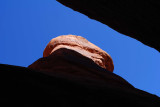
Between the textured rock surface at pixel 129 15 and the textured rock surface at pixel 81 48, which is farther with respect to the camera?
the textured rock surface at pixel 81 48

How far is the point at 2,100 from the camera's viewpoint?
1.75 m

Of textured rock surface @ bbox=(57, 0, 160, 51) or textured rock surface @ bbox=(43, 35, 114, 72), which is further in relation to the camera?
textured rock surface @ bbox=(43, 35, 114, 72)

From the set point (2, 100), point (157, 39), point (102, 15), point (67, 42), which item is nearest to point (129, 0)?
point (102, 15)

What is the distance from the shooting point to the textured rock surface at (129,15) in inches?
207

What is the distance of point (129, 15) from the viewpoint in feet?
19.2

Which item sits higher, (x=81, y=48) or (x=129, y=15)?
(x=81, y=48)

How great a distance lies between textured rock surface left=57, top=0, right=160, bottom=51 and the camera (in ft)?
17.3

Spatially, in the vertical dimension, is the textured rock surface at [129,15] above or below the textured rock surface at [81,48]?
below

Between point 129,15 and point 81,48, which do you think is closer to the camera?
point 129,15

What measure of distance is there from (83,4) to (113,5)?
1196 mm

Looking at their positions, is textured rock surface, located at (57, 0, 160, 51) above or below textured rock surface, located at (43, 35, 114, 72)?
below

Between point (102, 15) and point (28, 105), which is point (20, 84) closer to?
point (28, 105)

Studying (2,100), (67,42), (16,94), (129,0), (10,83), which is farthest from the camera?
(67,42)

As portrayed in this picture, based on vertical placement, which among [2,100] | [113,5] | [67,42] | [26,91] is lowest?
[2,100]
